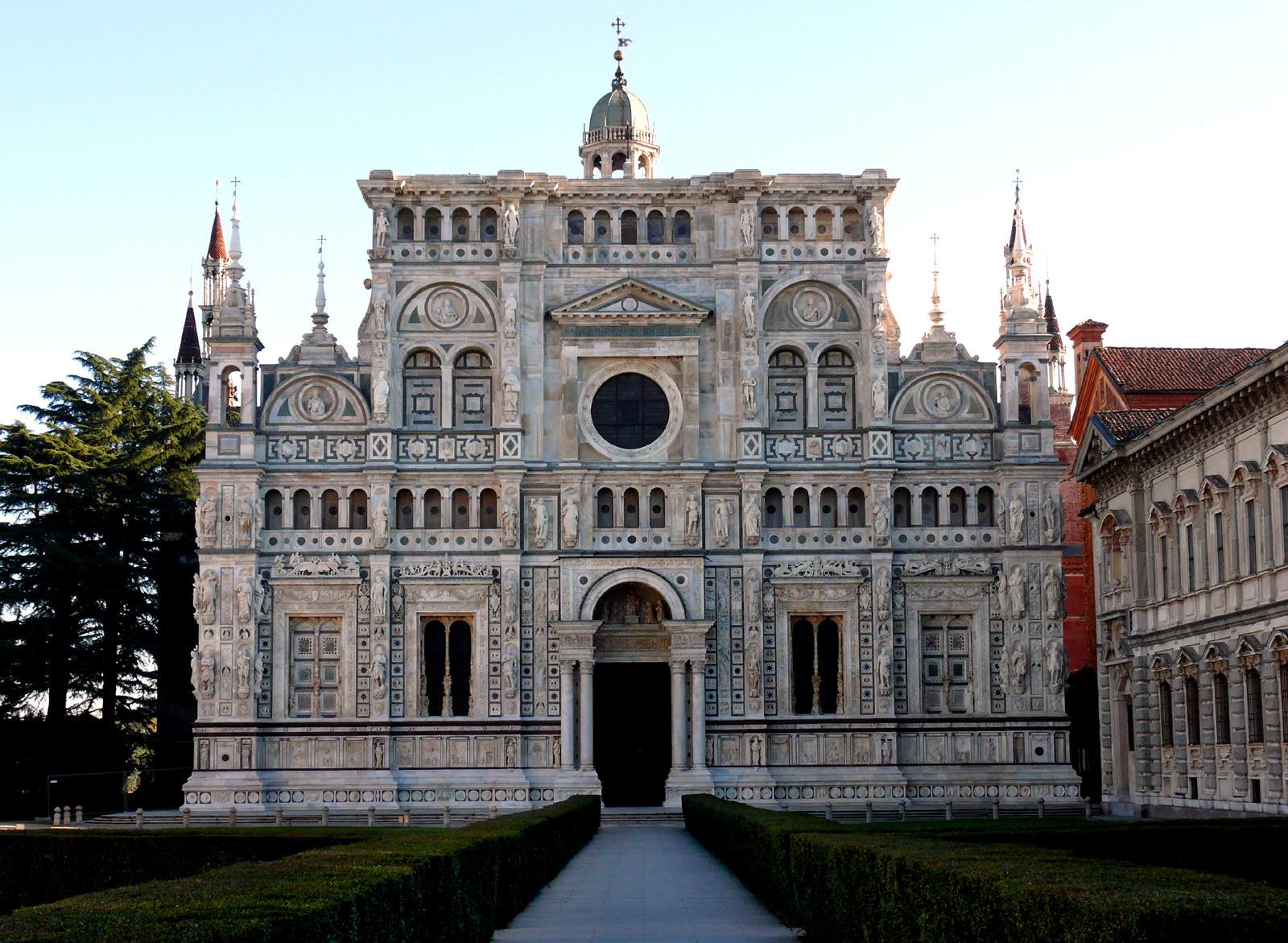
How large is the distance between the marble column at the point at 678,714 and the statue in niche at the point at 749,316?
10436 mm

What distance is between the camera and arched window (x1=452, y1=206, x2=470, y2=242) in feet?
196

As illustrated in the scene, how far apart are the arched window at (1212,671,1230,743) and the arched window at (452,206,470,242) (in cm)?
2728

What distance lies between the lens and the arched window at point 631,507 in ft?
191

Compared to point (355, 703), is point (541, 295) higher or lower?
higher

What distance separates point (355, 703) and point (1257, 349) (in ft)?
103

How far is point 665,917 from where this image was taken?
28094 mm

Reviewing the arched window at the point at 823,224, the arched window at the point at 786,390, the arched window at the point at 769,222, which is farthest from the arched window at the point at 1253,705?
Result: the arched window at the point at 769,222

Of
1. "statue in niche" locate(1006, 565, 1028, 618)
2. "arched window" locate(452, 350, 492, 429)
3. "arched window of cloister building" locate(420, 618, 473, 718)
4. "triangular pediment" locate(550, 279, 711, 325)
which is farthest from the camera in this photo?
"arched window" locate(452, 350, 492, 429)

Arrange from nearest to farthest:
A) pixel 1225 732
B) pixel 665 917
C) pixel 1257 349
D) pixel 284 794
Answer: pixel 665 917, pixel 1225 732, pixel 284 794, pixel 1257 349

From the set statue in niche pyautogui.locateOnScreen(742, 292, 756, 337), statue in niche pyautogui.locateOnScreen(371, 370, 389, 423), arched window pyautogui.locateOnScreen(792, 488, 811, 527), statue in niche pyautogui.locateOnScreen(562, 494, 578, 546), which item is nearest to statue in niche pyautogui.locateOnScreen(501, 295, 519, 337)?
statue in niche pyautogui.locateOnScreen(371, 370, 389, 423)

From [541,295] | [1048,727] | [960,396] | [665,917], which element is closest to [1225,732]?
[1048,727]

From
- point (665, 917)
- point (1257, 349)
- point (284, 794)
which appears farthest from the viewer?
point (1257, 349)

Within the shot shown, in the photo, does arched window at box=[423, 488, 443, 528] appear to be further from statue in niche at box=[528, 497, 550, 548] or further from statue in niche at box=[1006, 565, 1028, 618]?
statue in niche at box=[1006, 565, 1028, 618]

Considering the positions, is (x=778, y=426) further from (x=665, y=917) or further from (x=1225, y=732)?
(x=665, y=917)
